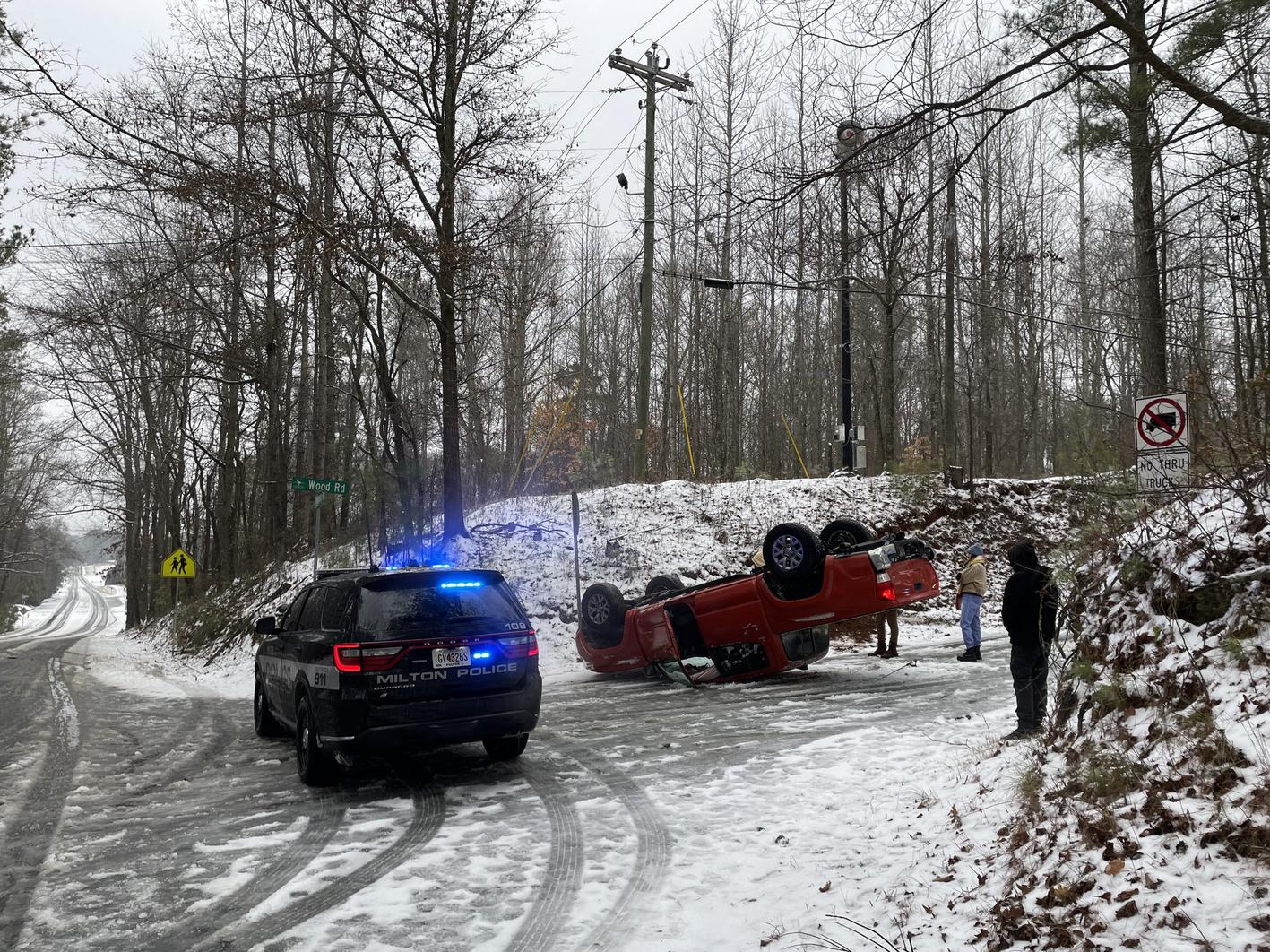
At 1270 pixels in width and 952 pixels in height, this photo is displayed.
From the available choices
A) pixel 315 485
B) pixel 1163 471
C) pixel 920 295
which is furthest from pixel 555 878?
pixel 315 485

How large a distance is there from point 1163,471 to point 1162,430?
2659mm

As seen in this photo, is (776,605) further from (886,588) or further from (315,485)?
(315,485)

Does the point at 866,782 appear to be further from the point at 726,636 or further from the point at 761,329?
the point at 761,329

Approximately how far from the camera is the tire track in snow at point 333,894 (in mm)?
4285

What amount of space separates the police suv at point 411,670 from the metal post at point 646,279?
14.0 meters

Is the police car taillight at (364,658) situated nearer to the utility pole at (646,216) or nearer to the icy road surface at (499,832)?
the icy road surface at (499,832)

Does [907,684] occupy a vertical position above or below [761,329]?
below

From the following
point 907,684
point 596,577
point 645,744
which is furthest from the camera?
point 596,577

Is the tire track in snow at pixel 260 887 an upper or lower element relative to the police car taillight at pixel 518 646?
lower

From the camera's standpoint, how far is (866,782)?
21.6 ft

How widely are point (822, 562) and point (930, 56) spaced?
6203 mm

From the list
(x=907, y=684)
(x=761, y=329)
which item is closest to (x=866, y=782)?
(x=907, y=684)

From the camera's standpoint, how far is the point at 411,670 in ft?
23.1

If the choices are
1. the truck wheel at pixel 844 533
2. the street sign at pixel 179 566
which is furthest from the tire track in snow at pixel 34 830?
the street sign at pixel 179 566
